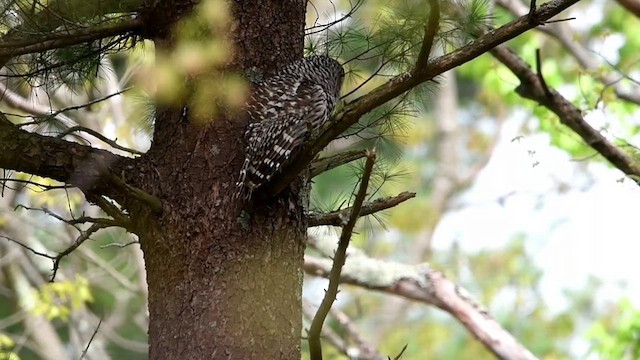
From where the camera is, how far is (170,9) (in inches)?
94.1

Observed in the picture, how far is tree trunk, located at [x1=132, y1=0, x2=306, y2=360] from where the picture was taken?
218 centimetres

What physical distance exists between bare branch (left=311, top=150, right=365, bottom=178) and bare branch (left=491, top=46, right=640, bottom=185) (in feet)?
4.75

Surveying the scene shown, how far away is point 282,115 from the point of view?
2.51m

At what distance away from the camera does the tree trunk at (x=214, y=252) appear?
2.18 meters

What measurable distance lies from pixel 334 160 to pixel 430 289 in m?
2.16

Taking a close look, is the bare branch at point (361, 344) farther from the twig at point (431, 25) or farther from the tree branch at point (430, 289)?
the twig at point (431, 25)

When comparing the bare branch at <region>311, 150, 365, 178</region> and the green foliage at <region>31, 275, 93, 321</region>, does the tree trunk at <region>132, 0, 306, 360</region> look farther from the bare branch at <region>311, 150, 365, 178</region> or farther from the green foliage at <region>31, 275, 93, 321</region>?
the green foliage at <region>31, 275, 93, 321</region>

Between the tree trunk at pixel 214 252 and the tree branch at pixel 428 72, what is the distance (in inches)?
10.5

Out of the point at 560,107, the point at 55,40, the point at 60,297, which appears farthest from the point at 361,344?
the point at 55,40

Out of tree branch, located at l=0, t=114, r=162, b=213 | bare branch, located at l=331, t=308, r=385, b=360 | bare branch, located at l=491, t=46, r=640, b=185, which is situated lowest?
tree branch, located at l=0, t=114, r=162, b=213

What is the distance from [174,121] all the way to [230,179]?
0.24m

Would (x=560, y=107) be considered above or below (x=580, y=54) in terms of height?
below

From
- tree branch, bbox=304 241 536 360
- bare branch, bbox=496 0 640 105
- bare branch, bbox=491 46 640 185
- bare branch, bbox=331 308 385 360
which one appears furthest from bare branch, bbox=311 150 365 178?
bare branch, bbox=331 308 385 360

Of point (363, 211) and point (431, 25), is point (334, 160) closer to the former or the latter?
point (363, 211)
